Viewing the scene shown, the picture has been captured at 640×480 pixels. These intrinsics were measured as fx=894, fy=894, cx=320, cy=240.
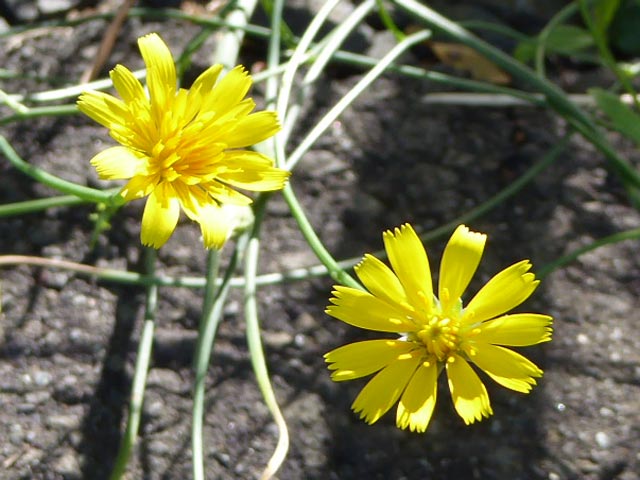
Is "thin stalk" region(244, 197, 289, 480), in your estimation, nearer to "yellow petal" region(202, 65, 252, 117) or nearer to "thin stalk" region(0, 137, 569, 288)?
"thin stalk" region(0, 137, 569, 288)

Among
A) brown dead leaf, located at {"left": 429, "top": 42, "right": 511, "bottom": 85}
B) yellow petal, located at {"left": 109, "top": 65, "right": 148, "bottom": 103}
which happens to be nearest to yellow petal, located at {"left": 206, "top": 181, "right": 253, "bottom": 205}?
yellow petal, located at {"left": 109, "top": 65, "right": 148, "bottom": 103}

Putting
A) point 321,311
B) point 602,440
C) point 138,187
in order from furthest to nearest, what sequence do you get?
point 321,311 < point 602,440 < point 138,187

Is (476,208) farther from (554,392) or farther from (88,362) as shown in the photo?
(88,362)

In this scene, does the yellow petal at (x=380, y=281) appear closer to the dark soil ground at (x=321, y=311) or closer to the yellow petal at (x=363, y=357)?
the yellow petal at (x=363, y=357)

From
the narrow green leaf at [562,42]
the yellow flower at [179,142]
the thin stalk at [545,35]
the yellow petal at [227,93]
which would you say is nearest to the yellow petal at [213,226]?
the yellow flower at [179,142]

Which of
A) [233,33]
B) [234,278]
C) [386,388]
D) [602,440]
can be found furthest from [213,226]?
[602,440]

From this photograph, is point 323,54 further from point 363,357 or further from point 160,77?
point 363,357
